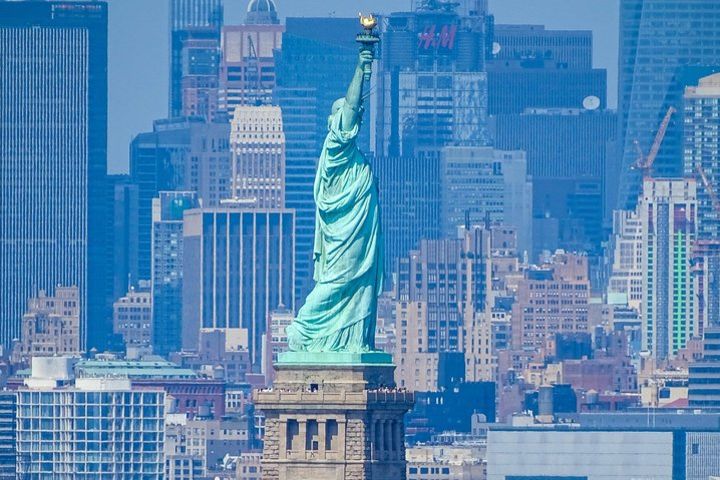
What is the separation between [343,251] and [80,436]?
89902 millimetres

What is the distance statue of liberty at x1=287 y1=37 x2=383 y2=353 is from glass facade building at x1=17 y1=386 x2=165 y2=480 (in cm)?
8906

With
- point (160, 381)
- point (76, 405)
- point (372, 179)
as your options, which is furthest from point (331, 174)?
point (160, 381)

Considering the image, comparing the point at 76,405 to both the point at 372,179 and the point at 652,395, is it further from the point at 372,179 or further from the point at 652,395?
the point at 372,179

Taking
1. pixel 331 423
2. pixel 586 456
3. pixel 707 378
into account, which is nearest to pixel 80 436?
Result: pixel 586 456

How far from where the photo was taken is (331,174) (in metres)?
67.2

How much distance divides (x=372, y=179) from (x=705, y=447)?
324 ft

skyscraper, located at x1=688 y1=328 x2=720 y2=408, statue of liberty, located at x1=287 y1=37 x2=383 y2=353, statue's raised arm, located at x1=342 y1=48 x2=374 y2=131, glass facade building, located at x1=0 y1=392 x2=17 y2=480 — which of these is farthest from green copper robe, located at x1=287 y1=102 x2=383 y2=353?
skyscraper, located at x1=688 y1=328 x2=720 y2=408

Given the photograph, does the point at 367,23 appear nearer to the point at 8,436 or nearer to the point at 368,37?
the point at 368,37

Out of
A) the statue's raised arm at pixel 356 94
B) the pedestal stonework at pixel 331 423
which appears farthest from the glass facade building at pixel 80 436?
the pedestal stonework at pixel 331 423

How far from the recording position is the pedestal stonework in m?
65.6

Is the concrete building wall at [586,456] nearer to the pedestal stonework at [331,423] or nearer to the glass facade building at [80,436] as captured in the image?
the glass facade building at [80,436]

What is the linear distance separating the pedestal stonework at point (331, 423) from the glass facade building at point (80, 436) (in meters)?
90.1

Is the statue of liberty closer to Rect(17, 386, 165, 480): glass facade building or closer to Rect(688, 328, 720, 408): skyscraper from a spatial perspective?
Rect(17, 386, 165, 480): glass facade building

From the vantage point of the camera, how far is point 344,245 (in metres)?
67.1
